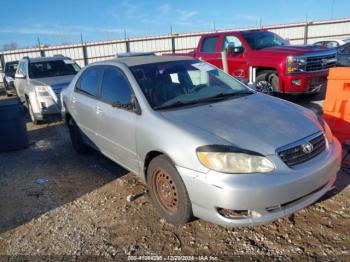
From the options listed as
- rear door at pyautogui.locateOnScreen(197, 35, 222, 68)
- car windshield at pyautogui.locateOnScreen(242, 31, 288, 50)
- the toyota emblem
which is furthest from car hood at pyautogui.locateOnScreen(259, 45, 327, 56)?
the toyota emblem

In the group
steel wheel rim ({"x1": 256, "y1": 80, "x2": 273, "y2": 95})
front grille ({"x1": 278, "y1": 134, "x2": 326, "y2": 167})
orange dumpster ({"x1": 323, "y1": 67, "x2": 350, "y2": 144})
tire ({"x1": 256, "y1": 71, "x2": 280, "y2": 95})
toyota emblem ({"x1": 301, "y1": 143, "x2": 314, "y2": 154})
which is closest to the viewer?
front grille ({"x1": 278, "y1": 134, "x2": 326, "y2": 167})

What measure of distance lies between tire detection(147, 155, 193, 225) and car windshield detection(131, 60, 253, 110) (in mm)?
693

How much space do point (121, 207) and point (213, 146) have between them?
1598 mm

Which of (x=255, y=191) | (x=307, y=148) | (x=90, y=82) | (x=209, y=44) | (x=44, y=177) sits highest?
(x=209, y=44)

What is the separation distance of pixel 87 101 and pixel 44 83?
420 cm

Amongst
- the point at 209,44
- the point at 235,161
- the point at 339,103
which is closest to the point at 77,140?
the point at 235,161

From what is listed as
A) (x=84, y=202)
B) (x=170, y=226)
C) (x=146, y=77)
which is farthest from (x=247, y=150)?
(x=84, y=202)

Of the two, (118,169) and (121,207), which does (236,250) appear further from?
(118,169)

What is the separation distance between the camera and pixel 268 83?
326 inches

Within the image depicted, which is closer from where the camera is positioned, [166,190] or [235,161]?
[235,161]

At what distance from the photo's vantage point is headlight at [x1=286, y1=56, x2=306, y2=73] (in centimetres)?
763

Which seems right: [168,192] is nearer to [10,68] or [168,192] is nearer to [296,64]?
[296,64]

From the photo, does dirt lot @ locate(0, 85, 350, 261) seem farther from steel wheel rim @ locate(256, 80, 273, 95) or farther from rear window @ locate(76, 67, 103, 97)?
steel wheel rim @ locate(256, 80, 273, 95)

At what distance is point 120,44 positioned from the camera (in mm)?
24516
